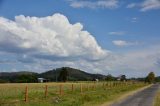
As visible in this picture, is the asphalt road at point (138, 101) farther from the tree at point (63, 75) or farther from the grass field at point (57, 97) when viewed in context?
the tree at point (63, 75)

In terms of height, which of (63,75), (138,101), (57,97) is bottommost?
(138,101)

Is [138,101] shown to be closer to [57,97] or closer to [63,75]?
[57,97]

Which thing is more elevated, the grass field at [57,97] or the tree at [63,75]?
the tree at [63,75]

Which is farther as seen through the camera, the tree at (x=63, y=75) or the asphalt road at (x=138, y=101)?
the tree at (x=63, y=75)

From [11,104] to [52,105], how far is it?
119 inches

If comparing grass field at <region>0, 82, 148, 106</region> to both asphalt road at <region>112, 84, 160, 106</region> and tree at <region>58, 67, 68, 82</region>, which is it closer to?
asphalt road at <region>112, 84, 160, 106</region>

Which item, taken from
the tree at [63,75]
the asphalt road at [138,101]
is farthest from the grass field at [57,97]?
the tree at [63,75]

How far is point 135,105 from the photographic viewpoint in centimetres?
2822

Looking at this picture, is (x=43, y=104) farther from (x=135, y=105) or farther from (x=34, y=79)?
(x=34, y=79)

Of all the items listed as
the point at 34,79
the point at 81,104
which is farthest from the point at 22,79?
the point at 81,104

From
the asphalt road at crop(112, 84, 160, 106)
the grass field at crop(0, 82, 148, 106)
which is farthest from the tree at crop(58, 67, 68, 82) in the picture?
the asphalt road at crop(112, 84, 160, 106)

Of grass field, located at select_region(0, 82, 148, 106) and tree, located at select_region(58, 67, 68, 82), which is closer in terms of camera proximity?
grass field, located at select_region(0, 82, 148, 106)

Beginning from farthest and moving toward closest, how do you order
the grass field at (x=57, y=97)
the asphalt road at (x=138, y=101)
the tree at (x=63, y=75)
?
1. the tree at (x=63, y=75)
2. the asphalt road at (x=138, y=101)
3. the grass field at (x=57, y=97)

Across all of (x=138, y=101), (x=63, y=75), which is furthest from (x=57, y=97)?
(x=63, y=75)
